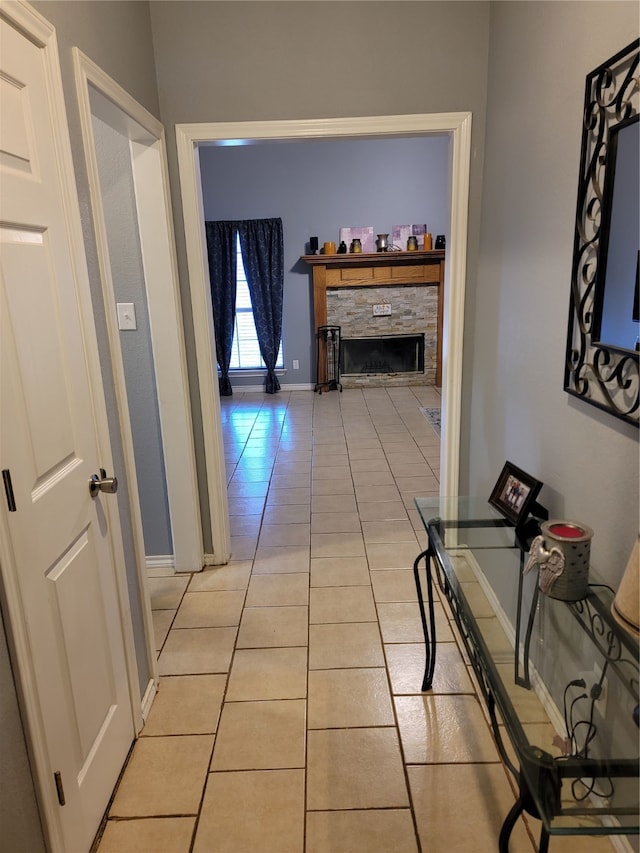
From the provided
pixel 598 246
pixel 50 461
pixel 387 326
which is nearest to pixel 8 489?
pixel 50 461

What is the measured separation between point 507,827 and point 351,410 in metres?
4.98

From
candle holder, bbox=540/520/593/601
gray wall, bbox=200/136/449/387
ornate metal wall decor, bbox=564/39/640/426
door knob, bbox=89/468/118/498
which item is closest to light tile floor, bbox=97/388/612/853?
candle holder, bbox=540/520/593/601

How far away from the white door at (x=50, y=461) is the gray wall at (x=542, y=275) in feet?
4.41

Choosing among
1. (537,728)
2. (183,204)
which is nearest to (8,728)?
(537,728)

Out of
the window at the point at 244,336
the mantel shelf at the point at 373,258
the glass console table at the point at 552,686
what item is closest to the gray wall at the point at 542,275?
the glass console table at the point at 552,686

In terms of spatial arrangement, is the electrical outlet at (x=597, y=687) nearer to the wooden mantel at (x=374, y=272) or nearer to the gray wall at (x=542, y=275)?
the gray wall at (x=542, y=275)

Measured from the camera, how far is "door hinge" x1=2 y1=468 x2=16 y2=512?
111cm

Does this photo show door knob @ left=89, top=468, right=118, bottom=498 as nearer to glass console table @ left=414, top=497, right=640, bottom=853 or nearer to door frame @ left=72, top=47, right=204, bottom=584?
door frame @ left=72, top=47, right=204, bottom=584

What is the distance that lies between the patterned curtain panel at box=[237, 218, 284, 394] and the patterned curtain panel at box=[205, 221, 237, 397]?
16 cm

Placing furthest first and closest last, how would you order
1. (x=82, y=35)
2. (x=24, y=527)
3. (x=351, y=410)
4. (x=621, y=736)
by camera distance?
(x=351, y=410), (x=82, y=35), (x=24, y=527), (x=621, y=736)

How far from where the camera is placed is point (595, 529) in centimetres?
148

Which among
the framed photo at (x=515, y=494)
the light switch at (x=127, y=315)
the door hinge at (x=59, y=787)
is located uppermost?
the light switch at (x=127, y=315)

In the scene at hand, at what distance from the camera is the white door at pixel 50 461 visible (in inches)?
45.6

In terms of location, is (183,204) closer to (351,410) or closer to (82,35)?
(82,35)
